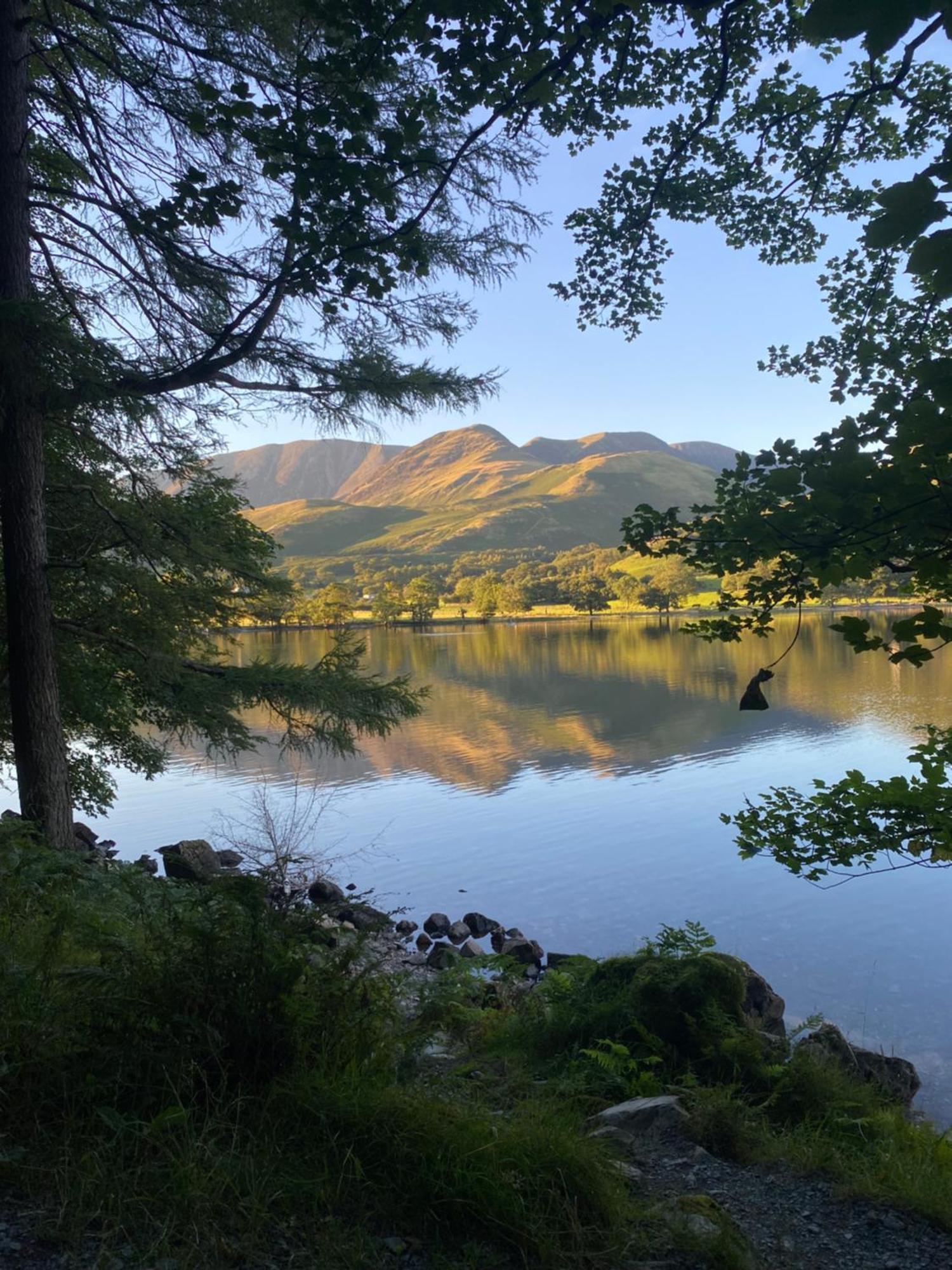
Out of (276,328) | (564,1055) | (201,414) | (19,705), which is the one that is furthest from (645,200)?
(19,705)

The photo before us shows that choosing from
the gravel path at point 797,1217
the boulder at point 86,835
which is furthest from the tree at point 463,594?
the gravel path at point 797,1217

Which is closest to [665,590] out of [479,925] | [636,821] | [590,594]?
[590,594]

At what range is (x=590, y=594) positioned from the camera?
456 ft

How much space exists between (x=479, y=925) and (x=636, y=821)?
23.7 ft

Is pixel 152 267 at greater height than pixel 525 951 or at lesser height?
greater

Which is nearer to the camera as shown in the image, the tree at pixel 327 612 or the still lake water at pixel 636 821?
the still lake water at pixel 636 821

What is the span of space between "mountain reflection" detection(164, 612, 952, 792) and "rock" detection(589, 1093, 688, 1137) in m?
6.32

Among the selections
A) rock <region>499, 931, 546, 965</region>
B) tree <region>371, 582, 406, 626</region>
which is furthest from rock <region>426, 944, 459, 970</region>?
tree <region>371, 582, 406, 626</region>

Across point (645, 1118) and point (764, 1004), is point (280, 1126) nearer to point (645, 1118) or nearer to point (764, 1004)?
point (645, 1118)

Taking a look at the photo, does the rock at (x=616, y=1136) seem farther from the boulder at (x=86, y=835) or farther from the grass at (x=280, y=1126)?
the boulder at (x=86, y=835)

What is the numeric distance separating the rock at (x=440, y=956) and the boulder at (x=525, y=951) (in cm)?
72

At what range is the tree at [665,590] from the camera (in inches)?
5103

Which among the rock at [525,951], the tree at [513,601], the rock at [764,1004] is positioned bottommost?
the rock at [525,951]

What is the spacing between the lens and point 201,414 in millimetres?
8828
